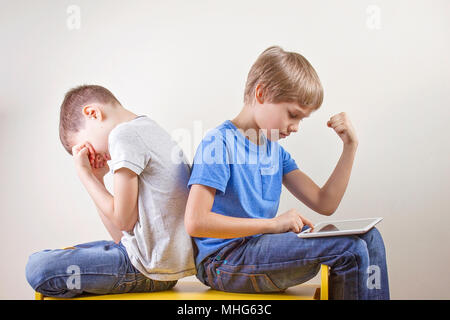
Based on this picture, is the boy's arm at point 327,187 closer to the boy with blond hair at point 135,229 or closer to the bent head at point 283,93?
the bent head at point 283,93

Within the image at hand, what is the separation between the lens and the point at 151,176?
36.7 inches

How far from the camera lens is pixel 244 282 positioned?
2.98ft

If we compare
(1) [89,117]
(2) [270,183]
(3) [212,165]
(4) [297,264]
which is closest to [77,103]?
(1) [89,117]

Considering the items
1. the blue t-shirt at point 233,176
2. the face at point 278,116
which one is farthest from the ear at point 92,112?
the face at point 278,116

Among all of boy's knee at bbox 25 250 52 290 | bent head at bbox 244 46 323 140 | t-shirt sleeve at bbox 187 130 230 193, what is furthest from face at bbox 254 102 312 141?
boy's knee at bbox 25 250 52 290

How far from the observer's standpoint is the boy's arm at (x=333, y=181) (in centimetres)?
104

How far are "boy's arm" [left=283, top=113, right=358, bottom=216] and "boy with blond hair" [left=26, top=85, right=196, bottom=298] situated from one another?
30cm

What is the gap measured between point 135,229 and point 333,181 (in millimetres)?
471

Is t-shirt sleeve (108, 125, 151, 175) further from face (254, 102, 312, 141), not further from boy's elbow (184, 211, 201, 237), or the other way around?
face (254, 102, 312, 141)

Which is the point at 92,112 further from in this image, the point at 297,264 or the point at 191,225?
the point at 297,264

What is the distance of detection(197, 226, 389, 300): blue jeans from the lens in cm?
82
